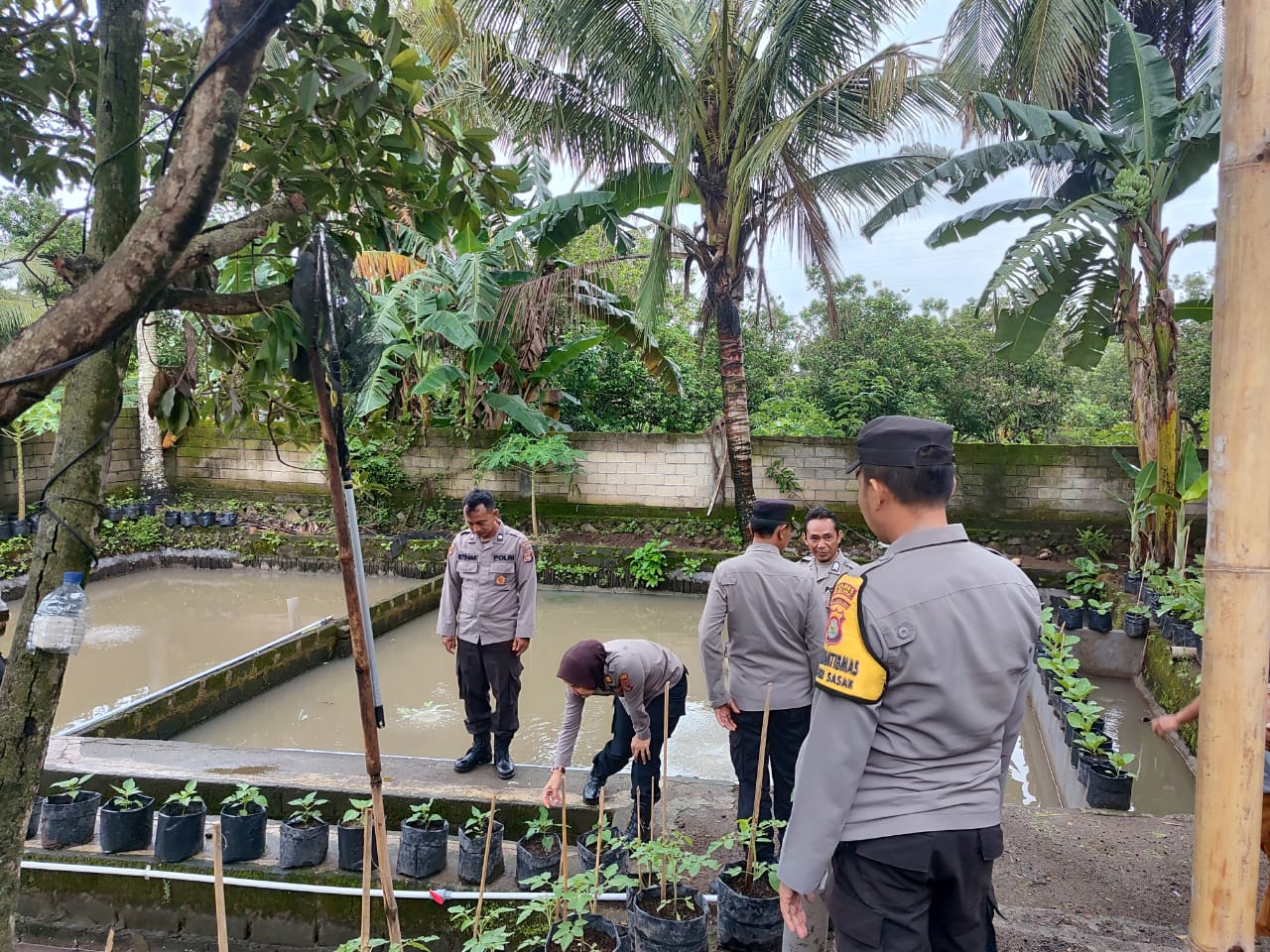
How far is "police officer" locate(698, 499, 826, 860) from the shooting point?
337cm

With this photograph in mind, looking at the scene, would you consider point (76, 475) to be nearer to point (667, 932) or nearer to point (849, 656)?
point (849, 656)

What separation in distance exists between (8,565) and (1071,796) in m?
11.1

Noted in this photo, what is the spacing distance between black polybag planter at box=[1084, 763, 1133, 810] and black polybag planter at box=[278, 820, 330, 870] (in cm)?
381

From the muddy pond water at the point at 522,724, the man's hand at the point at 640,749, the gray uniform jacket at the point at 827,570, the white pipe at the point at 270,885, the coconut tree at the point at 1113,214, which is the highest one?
the coconut tree at the point at 1113,214

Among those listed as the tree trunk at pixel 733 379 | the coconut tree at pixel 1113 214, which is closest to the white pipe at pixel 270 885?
the coconut tree at pixel 1113 214

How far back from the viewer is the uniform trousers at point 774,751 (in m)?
3.39

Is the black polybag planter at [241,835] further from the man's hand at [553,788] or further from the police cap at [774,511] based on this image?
the police cap at [774,511]

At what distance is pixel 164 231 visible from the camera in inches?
63.7

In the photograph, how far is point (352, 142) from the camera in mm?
2486

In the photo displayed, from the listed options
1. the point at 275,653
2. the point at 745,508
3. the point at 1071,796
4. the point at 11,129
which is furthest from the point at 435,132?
the point at 745,508

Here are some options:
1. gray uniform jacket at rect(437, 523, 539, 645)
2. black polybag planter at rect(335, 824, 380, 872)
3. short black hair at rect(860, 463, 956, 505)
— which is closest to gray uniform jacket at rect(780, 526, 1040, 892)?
short black hair at rect(860, 463, 956, 505)

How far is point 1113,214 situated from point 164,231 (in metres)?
7.42

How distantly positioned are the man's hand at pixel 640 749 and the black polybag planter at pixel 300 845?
1428 millimetres

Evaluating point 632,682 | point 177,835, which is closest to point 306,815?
point 177,835
